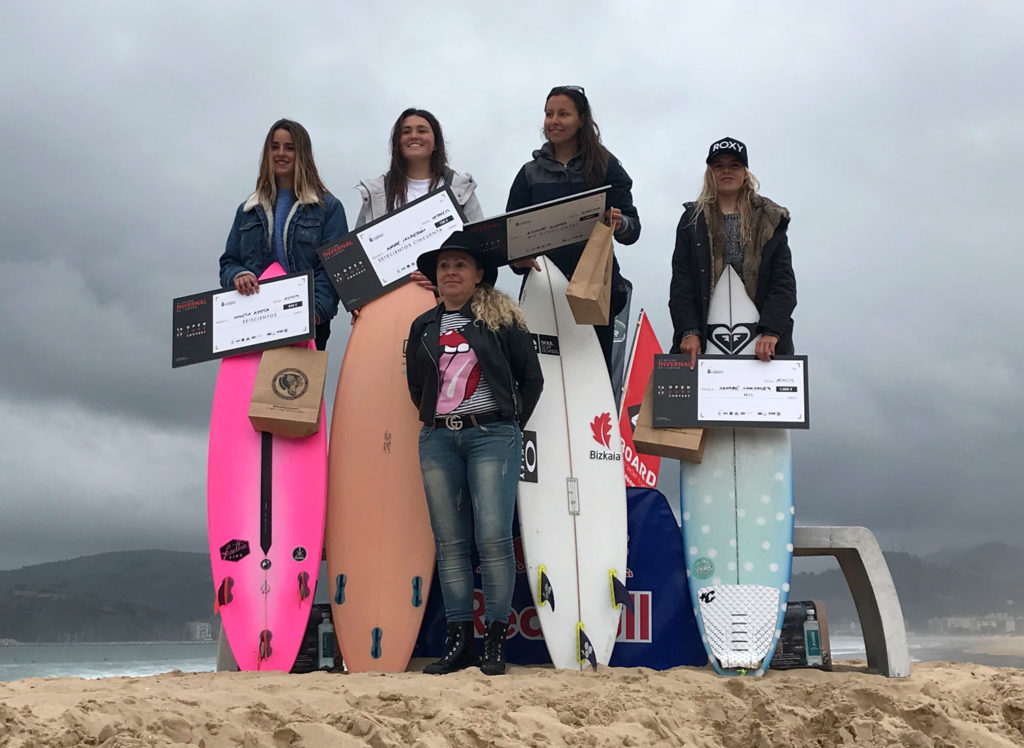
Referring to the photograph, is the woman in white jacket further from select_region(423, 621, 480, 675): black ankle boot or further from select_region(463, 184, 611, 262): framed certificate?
select_region(423, 621, 480, 675): black ankle boot

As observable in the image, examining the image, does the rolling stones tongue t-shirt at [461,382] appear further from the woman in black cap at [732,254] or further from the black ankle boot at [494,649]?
the woman in black cap at [732,254]

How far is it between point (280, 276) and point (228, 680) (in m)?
1.64

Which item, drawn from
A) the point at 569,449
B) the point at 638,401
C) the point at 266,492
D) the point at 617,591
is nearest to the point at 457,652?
the point at 617,591

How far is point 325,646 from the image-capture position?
393cm

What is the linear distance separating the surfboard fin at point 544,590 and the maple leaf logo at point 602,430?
1.95 feet

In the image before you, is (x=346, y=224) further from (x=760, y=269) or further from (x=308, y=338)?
(x=760, y=269)

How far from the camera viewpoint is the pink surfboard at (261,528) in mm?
3834

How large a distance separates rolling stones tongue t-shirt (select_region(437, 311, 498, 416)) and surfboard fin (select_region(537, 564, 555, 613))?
0.73 metres

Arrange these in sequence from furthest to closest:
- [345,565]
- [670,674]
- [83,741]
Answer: [345,565]
[670,674]
[83,741]

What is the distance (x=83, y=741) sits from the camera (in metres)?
2.33

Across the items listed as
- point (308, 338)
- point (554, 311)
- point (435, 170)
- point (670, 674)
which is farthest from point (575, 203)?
point (670, 674)

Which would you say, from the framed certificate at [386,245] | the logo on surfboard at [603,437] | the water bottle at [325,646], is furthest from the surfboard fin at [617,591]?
the framed certificate at [386,245]

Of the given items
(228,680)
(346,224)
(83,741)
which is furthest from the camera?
(346,224)

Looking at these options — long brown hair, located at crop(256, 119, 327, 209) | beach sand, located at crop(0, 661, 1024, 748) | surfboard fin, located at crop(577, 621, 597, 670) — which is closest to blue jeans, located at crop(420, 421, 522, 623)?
beach sand, located at crop(0, 661, 1024, 748)
